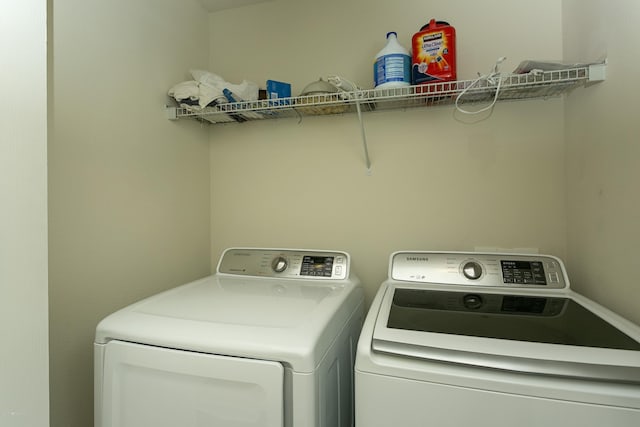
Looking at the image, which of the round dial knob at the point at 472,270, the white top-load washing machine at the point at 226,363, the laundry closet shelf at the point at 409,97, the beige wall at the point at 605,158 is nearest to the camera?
the white top-load washing machine at the point at 226,363

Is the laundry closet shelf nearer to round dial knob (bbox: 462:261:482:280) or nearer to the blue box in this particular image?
the blue box

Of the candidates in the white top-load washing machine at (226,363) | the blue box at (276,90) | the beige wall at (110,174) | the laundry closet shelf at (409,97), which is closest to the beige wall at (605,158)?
the laundry closet shelf at (409,97)

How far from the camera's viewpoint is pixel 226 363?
87cm

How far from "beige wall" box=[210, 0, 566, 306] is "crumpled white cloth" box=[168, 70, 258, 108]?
0.32 meters

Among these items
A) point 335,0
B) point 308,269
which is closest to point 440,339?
point 308,269

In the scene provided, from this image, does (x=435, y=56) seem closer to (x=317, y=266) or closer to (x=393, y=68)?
(x=393, y=68)

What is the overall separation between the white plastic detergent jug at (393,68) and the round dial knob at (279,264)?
93cm

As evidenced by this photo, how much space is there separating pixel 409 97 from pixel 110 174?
1.32 metres

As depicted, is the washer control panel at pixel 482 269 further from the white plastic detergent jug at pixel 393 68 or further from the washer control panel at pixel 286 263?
→ the white plastic detergent jug at pixel 393 68

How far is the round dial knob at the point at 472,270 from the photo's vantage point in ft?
4.50

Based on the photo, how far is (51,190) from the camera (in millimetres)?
1071

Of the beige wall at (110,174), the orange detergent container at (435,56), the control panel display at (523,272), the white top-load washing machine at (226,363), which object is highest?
the orange detergent container at (435,56)

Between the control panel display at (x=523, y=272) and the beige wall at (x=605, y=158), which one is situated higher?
the beige wall at (x=605, y=158)

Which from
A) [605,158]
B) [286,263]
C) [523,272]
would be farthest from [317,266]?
[605,158]
